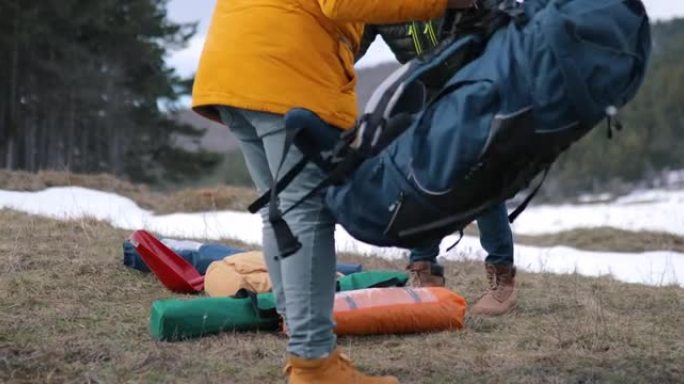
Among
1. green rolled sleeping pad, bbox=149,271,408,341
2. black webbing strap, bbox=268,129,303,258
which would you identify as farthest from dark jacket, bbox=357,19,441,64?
black webbing strap, bbox=268,129,303,258

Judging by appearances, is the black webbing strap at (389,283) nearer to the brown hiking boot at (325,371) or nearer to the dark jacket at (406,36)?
the dark jacket at (406,36)

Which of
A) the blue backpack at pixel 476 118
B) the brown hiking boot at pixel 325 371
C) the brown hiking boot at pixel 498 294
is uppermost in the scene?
the blue backpack at pixel 476 118

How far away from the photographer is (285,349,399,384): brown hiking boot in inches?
107

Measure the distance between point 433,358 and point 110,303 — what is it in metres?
1.77

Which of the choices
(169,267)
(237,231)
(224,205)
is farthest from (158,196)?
(169,267)

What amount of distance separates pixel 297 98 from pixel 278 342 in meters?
1.30

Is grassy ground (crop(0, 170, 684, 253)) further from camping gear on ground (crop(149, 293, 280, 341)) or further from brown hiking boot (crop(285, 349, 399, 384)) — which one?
brown hiking boot (crop(285, 349, 399, 384))

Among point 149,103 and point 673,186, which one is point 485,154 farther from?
point 673,186

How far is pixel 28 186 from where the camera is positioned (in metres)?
13.2

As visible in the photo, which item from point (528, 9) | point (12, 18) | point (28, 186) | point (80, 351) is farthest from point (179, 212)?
point (12, 18)

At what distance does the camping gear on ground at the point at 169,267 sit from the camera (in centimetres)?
470

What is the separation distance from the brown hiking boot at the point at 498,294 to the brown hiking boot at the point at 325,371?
156 cm

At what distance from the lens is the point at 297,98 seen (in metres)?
2.64

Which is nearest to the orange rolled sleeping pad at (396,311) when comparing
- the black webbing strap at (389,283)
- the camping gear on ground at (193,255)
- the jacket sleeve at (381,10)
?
the black webbing strap at (389,283)
